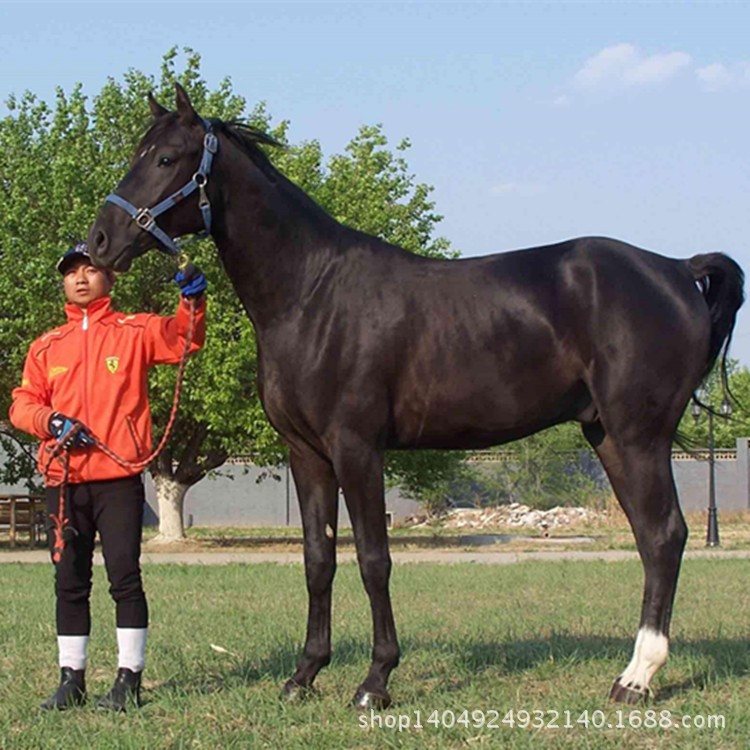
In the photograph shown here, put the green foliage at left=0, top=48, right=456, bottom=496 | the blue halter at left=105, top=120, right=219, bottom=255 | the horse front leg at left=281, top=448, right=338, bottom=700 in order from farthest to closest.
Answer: the green foliage at left=0, top=48, right=456, bottom=496 < the horse front leg at left=281, top=448, right=338, bottom=700 < the blue halter at left=105, top=120, right=219, bottom=255

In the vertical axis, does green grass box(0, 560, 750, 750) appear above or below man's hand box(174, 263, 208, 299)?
below

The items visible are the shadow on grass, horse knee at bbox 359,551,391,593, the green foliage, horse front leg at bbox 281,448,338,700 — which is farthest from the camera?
the green foliage

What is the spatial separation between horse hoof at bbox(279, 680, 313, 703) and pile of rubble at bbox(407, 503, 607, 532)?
29.5 meters

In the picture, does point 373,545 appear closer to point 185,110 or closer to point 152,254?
point 185,110

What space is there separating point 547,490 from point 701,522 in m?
5.67

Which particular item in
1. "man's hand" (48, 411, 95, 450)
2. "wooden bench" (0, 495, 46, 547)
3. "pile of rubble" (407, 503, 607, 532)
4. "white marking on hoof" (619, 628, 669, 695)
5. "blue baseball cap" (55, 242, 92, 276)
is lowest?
"pile of rubble" (407, 503, 607, 532)

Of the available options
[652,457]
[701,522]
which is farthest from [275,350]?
[701,522]

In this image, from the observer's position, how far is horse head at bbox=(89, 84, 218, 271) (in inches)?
225

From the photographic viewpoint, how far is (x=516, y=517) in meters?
37.3

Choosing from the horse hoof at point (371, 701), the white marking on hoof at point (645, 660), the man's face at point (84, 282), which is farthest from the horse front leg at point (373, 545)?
the man's face at point (84, 282)

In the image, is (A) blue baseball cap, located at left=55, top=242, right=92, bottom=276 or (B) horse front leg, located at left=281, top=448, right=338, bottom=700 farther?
(B) horse front leg, located at left=281, top=448, right=338, bottom=700

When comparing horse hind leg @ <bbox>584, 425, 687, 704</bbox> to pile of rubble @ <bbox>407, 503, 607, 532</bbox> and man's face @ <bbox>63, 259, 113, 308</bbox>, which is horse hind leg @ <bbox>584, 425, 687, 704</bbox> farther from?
pile of rubble @ <bbox>407, 503, 607, 532</bbox>

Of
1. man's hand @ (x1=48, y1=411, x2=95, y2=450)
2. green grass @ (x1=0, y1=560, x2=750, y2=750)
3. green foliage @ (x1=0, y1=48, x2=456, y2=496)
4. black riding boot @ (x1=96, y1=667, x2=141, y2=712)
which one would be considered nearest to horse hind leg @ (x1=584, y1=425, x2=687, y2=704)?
green grass @ (x1=0, y1=560, x2=750, y2=750)

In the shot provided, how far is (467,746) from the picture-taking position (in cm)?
488
